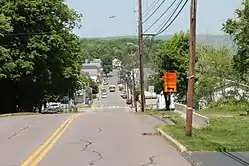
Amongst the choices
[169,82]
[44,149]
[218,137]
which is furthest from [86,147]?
[169,82]

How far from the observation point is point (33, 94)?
60531 mm

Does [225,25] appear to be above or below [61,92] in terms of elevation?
above

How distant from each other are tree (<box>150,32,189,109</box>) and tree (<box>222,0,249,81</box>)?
88.9 feet

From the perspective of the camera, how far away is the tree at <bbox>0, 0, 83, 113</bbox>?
52938 mm

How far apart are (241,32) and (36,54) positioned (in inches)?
719

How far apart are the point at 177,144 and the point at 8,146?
18.2 ft

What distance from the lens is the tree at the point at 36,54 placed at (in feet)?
174

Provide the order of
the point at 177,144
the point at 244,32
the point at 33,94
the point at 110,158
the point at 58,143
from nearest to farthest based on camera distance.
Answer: the point at 110,158
the point at 177,144
the point at 58,143
the point at 244,32
the point at 33,94

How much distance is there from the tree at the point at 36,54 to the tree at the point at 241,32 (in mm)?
16725

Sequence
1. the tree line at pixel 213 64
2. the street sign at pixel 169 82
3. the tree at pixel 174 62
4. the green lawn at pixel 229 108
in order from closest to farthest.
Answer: the street sign at pixel 169 82
the green lawn at pixel 229 108
the tree line at pixel 213 64
the tree at pixel 174 62

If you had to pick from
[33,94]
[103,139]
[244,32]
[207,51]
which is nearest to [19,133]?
[103,139]

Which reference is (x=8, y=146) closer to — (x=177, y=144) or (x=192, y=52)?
(x=177, y=144)

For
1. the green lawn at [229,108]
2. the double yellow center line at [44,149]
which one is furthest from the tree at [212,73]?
the double yellow center line at [44,149]

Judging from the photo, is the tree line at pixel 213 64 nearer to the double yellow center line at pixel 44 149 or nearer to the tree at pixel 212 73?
the tree at pixel 212 73
